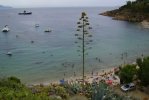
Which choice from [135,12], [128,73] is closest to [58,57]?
[128,73]

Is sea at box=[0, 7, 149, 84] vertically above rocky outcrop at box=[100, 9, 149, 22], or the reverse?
rocky outcrop at box=[100, 9, 149, 22]

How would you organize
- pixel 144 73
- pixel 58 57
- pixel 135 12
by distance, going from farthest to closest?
pixel 135 12
pixel 58 57
pixel 144 73

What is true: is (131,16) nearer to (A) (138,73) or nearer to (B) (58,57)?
(B) (58,57)

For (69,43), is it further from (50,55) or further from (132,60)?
(132,60)

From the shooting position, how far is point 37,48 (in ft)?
244

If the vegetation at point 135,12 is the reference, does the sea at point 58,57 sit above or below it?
below

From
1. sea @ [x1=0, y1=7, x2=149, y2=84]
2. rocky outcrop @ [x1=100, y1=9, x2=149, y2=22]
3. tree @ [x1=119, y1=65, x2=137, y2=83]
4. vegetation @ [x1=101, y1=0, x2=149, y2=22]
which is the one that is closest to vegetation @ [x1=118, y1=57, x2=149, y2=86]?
tree @ [x1=119, y1=65, x2=137, y2=83]

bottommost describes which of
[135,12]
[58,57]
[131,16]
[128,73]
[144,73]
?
[58,57]

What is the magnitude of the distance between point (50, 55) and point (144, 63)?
32.9 m

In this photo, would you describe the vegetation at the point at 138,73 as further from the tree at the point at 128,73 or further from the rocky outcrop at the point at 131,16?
the rocky outcrop at the point at 131,16

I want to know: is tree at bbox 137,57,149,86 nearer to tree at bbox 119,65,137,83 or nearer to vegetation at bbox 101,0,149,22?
tree at bbox 119,65,137,83

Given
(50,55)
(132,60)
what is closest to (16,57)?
(50,55)

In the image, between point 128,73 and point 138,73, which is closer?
point 138,73

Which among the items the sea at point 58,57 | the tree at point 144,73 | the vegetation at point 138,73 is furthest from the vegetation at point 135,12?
the tree at point 144,73
